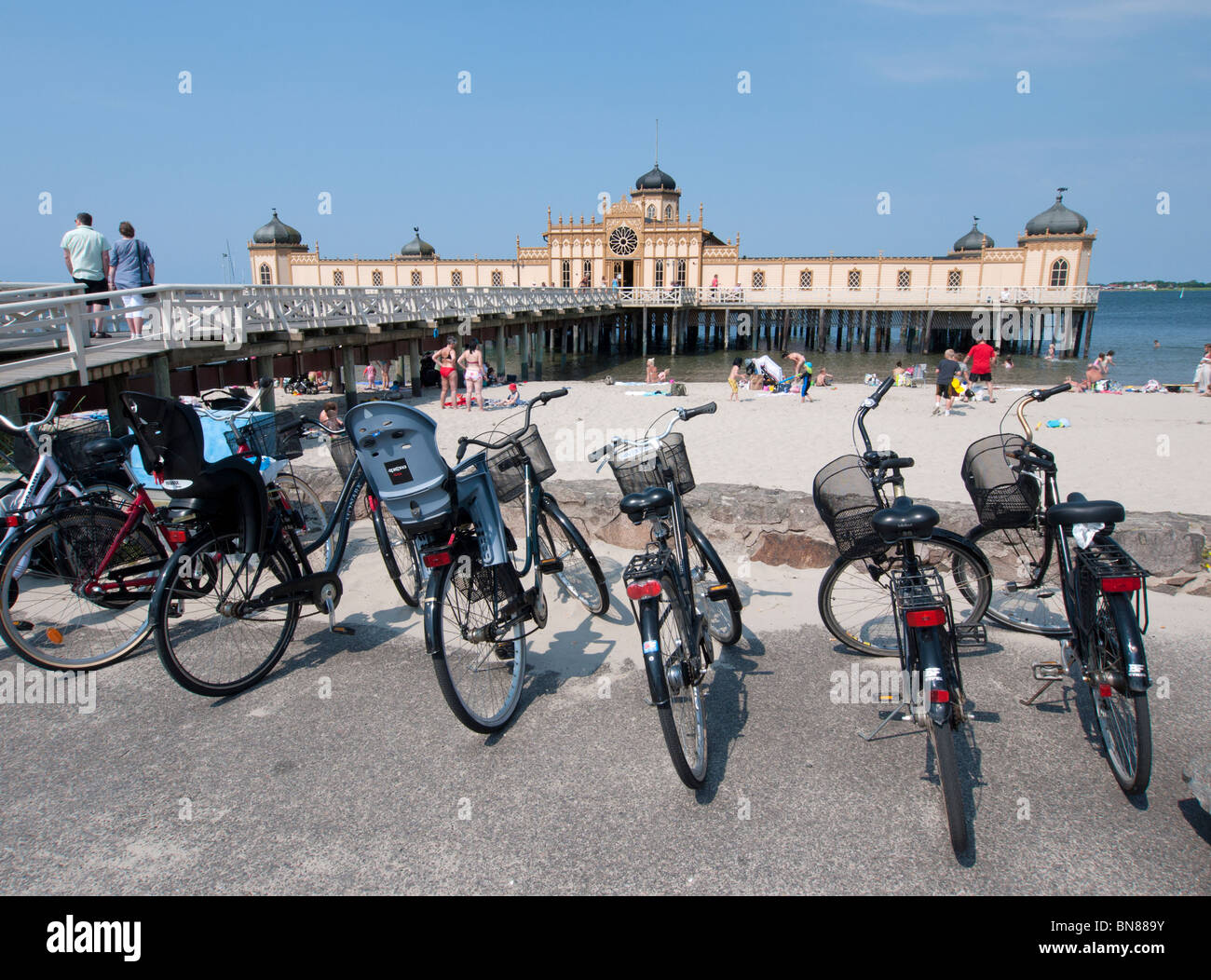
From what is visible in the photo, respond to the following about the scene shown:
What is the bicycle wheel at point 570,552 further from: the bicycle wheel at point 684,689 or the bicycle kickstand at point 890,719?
the bicycle kickstand at point 890,719

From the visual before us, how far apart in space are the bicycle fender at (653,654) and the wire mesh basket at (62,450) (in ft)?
10.7

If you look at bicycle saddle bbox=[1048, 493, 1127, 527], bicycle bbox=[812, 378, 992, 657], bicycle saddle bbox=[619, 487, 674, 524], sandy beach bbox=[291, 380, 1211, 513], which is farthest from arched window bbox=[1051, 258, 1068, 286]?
bicycle saddle bbox=[619, 487, 674, 524]

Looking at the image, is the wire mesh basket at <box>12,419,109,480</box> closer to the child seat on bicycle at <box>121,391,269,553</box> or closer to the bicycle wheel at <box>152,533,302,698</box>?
the child seat on bicycle at <box>121,391,269,553</box>

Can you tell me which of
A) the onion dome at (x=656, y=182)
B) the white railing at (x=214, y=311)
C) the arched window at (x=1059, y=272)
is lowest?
the white railing at (x=214, y=311)

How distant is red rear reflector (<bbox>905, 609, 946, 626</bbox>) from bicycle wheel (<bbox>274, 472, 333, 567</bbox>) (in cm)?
391

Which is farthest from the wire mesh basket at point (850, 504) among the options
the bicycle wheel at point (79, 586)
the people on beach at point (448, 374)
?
the people on beach at point (448, 374)

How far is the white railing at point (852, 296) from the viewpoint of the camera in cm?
4578

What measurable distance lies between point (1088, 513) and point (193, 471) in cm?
381

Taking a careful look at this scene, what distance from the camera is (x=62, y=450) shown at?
13.5 feet

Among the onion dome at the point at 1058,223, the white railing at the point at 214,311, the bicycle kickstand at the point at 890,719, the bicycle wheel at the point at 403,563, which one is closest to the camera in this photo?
the bicycle kickstand at the point at 890,719

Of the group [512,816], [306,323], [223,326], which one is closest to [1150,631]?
[512,816]

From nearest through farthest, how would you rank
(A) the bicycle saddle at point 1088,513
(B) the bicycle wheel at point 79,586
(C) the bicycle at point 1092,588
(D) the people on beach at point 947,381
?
1. (C) the bicycle at point 1092,588
2. (A) the bicycle saddle at point 1088,513
3. (B) the bicycle wheel at point 79,586
4. (D) the people on beach at point 947,381
